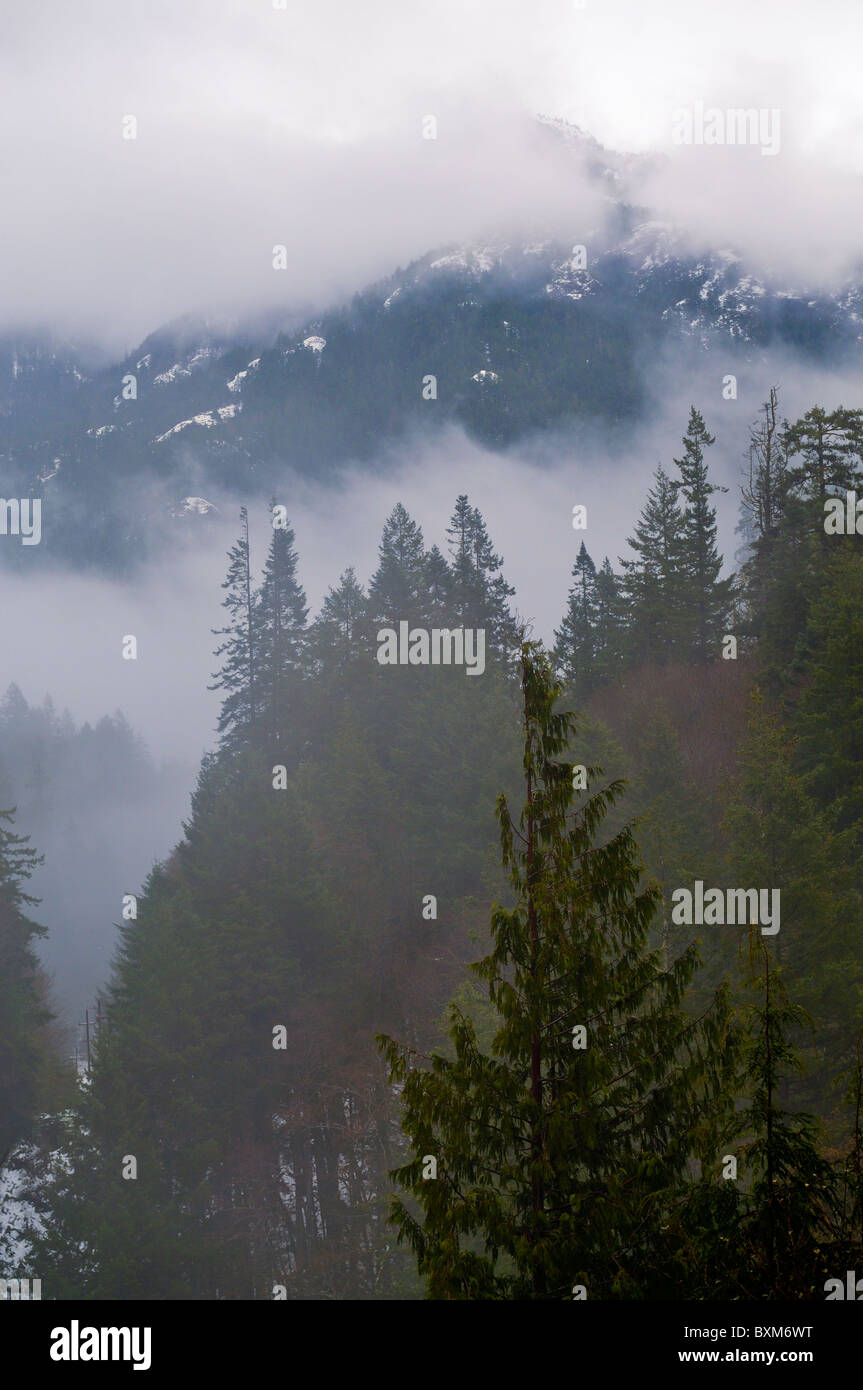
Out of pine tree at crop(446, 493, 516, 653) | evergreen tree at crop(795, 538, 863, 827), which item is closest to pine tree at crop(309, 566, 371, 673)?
pine tree at crop(446, 493, 516, 653)

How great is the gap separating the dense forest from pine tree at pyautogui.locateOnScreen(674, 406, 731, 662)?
6.3 inches

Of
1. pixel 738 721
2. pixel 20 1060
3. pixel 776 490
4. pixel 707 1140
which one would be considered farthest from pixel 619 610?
pixel 707 1140

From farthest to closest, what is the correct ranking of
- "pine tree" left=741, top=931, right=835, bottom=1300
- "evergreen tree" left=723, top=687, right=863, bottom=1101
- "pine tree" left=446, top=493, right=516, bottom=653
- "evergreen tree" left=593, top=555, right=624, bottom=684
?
"pine tree" left=446, top=493, right=516, bottom=653 < "evergreen tree" left=593, top=555, right=624, bottom=684 < "evergreen tree" left=723, top=687, right=863, bottom=1101 < "pine tree" left=741, top=931, right=835, bottom=1300

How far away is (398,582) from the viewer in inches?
2287

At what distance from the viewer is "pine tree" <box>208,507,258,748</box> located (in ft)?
207

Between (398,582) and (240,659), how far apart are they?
13088 mm

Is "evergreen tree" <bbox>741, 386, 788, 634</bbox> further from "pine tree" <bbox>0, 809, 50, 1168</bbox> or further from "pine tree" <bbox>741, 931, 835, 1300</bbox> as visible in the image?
"pine tree" <bbox>741, 931, 835, 1300</bbox>

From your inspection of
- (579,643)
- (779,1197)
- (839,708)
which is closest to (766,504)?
(579,643)

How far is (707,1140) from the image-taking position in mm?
9742

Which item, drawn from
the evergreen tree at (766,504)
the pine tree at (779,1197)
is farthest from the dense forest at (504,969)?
the evergreen tree at (766,504)

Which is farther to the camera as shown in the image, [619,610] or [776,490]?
[619,610]
